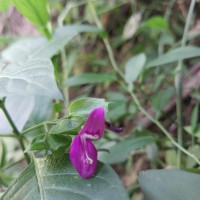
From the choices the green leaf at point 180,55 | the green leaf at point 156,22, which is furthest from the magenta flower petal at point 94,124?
the green leaf at point 156,22

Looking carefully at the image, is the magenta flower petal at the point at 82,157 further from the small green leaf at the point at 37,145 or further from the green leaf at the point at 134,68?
the green leaf at the point at 134,68

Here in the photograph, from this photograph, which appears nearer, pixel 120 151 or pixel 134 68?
pixel 120 151

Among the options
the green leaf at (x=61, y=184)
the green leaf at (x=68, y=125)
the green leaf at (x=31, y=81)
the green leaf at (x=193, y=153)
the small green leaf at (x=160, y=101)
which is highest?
the green leaf at (x=31, y=81)

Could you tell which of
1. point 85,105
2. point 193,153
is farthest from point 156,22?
point 85,105

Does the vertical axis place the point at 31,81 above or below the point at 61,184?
above

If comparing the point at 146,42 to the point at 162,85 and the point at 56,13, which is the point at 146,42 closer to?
the point at 162,85

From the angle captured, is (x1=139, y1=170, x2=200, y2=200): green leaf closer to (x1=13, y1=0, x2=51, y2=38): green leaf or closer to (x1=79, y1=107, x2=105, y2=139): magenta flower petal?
(x1=79, y1=107, x2=105, y2=139): magenta flower petal

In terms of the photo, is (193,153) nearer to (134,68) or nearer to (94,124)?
(134,68)
